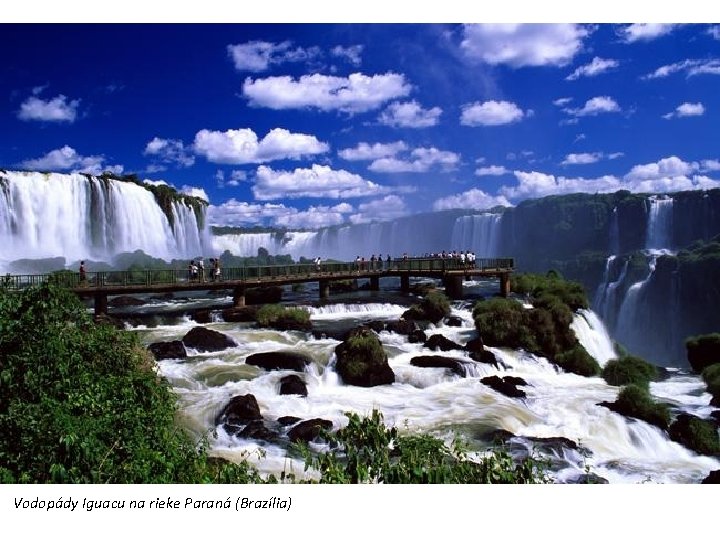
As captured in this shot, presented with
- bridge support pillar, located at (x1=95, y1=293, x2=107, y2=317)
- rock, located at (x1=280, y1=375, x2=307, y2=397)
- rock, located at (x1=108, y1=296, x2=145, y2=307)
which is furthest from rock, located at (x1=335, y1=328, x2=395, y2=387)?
rock, located at (x1=108, y1=296, x2=145, y2=307)

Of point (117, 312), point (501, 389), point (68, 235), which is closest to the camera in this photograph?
point (501, 389)

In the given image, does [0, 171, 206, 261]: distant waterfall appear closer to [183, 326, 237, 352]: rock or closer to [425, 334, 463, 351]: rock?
[183, 326, 237, 352]: rock

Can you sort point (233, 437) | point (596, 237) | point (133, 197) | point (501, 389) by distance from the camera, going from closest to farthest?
point (233, 437) → point (501, 389) → point (133, 197) → point (596, 237)

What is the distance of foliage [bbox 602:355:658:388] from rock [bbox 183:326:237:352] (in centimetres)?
1013

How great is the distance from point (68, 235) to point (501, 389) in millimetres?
20675

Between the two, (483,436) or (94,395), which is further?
(483,436)

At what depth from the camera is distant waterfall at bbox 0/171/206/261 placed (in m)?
24.3

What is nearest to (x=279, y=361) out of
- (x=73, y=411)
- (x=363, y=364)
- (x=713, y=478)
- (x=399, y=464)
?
(x=363, y=364)

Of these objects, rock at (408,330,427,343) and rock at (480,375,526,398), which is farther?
rock at (408,330,427,343)

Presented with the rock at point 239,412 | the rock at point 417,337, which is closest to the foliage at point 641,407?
the rock at point 417,337

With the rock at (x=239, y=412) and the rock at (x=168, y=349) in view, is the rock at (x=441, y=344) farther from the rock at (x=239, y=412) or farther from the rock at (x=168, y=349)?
the rock at (x=239, y=412)

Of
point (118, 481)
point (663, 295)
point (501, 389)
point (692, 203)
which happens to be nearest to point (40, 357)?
point (118, 481)

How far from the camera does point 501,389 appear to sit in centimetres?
1409

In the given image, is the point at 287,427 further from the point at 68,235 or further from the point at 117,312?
the point at 68,235
